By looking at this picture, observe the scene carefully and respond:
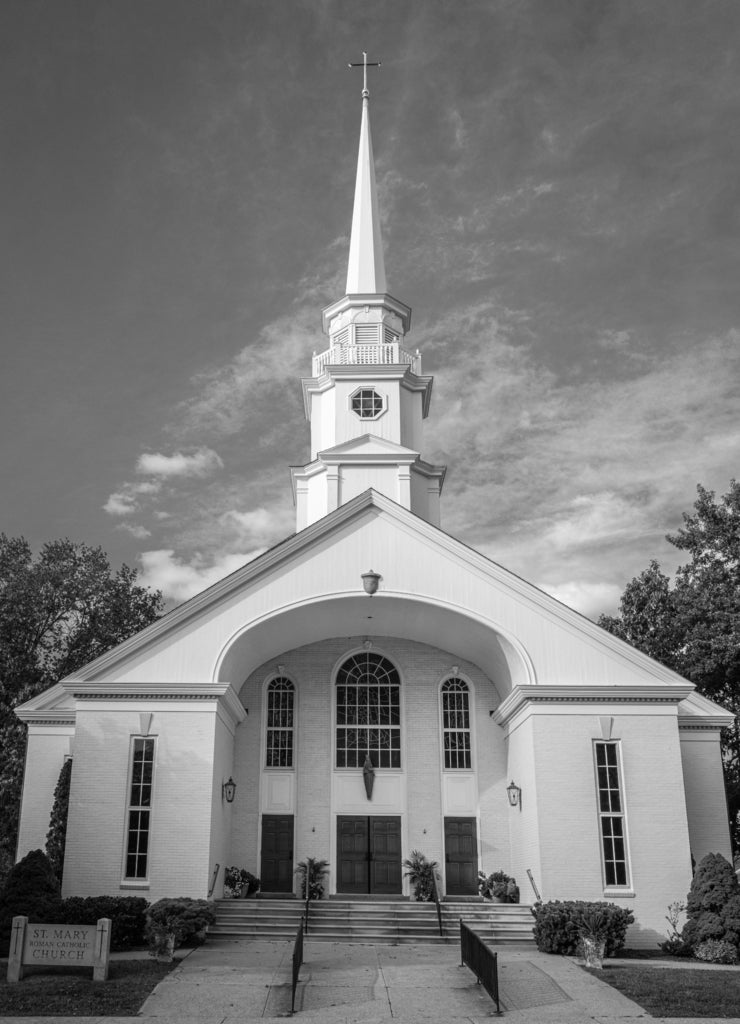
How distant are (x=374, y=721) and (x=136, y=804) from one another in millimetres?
6945

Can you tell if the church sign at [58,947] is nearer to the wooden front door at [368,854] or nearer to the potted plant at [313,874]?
the potted plant at [313,874]

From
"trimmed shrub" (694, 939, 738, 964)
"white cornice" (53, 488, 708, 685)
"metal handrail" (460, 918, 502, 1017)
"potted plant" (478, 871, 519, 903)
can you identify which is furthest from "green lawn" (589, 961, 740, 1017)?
"white cornice" (53, 488, 708, 685)

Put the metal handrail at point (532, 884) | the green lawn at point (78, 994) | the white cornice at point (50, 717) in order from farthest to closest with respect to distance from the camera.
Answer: the white cornice at point (50, 717) < the metal handrail at point (532, 884) < the green lawn at point (78, 994)

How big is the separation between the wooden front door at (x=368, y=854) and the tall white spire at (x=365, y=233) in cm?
1806

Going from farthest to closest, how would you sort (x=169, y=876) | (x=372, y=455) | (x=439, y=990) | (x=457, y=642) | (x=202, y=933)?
1. (x=372, y=455)
2. (x=457, y=642)
3. (x=169, y=876)
4. (x=202, y=933)
5. (x=439, y=990)

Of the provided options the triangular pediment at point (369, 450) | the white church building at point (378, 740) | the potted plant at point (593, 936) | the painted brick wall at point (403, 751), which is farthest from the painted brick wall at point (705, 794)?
the triangular pediment at point (369, 450)

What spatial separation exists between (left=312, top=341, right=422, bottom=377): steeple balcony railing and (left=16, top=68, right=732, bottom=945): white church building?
9.02 m

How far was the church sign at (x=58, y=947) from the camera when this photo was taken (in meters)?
15.2

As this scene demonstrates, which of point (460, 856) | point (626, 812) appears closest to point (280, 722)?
point (460, 856)

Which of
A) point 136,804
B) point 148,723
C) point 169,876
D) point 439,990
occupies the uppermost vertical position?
point 148,723

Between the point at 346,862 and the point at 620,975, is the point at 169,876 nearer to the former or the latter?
the point at 346,862

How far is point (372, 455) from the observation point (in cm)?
3109

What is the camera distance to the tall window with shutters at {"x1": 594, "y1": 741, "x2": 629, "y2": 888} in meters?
21.3

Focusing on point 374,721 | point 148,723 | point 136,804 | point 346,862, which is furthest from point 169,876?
point 374,721
